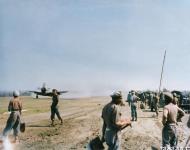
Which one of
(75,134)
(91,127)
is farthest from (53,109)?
(75,134)

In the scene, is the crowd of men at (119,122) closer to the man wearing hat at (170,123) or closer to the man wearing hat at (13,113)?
the man wearing hat at (170,123)

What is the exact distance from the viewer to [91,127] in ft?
75.5

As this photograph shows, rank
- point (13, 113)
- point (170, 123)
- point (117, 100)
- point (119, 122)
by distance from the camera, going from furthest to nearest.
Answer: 1. point (13, 113)
2. point (170, 123)
3. point (117, 100)
4. point (119, 122)

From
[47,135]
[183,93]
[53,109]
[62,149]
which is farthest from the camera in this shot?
[183,93]

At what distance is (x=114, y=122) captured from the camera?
10156 mm

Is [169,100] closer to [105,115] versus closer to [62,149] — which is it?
[105,115]

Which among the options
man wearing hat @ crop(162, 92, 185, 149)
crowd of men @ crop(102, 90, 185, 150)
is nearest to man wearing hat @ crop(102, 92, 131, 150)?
crowd of men @ crop(102, 90, 185, 150)

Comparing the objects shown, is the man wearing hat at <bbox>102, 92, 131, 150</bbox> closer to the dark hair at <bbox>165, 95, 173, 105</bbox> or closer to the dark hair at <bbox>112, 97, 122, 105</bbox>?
the dark hair at <bbox>112, 97, 122, 105</bbox>

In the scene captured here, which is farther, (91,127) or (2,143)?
(91,127)

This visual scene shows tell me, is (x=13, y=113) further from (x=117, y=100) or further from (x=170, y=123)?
(x=170, y=123)

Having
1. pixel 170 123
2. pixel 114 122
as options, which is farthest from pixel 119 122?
pixel 170 123

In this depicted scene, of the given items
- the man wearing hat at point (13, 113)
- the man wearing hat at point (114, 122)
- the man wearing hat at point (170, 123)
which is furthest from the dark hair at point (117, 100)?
the man wearing hat at point (13, 113)

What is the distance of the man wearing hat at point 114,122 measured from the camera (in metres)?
10.2

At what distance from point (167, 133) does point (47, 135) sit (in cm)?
1015
